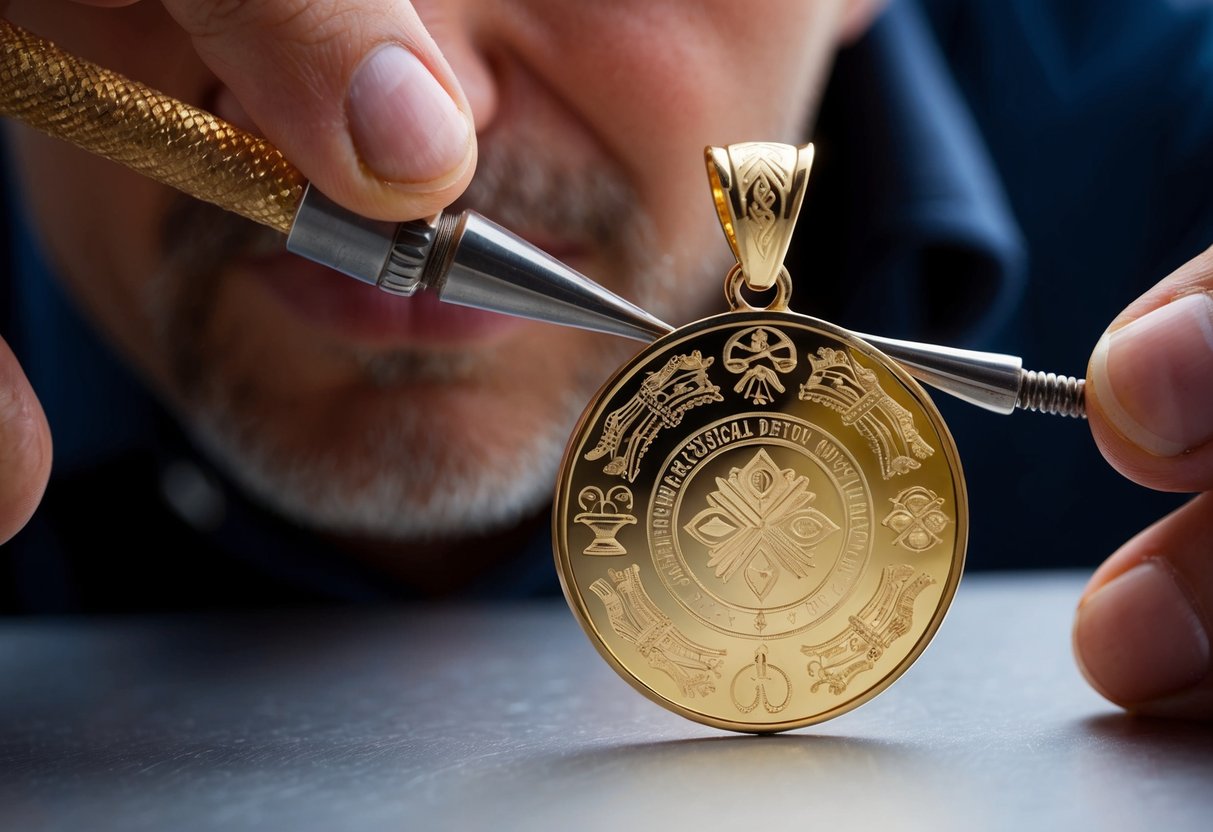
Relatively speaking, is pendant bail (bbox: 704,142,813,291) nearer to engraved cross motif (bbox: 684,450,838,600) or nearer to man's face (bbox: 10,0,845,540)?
engraved cross motif (bbox: 684,450,838,600)

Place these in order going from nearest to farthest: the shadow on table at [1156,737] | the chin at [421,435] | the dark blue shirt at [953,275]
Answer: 1. the shadow on table at [1156,737]
2. the chin at [421,435]
3. the dark blue shirt at [953,275]

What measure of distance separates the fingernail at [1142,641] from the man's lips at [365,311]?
2.62 feet

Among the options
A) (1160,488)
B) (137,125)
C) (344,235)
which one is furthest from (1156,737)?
(137,125)

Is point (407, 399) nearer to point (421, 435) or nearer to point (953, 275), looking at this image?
point (421, 435)

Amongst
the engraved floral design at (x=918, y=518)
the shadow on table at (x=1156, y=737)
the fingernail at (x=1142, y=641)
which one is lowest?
the shadow on table at (x=1156, y=737)

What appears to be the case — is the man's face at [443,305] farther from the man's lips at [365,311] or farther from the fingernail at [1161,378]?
the fingernail at [1161,378]

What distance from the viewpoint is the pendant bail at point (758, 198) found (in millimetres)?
812

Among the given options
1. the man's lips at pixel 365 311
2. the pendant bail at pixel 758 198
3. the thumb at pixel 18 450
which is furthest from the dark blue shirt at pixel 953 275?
the thumb at pixel 18 450

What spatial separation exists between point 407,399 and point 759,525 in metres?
0.79

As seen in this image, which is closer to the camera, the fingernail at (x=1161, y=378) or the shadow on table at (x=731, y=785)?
the shadow on table at (x=731, y=785)

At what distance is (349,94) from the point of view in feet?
2.58

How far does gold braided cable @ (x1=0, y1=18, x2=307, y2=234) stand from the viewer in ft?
2.61

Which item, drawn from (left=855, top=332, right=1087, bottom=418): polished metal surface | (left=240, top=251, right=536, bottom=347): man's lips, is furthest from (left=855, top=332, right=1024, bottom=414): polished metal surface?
(left=240, top=251, right=536, bottom=347): man's lips

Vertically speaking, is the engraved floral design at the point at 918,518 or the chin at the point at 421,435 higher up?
the chin at the point at 421,435
